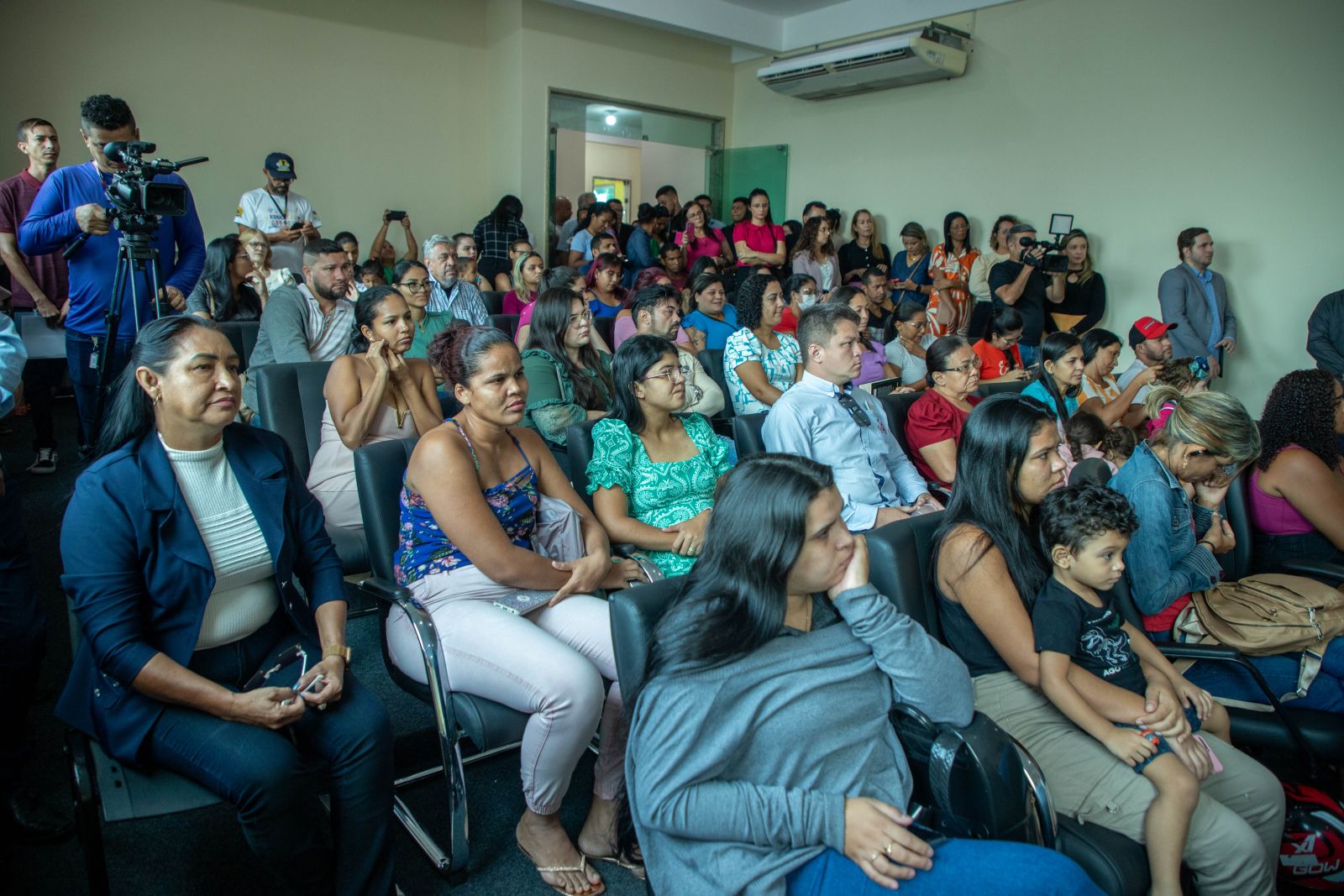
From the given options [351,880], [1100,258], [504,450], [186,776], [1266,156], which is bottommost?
[351,880]

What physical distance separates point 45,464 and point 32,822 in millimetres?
2915

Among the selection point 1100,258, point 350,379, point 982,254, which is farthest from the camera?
point 982,254

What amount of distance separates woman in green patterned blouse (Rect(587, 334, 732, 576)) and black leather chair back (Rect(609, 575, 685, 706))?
31.0 inches

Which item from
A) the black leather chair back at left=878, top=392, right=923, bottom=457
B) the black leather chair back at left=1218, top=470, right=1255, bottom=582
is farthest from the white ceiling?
the black leather chair back at left=1218, top=470, right=1255, bottom=582

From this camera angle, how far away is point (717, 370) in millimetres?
4051

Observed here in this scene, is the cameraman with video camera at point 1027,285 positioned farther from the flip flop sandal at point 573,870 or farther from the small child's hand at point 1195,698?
the flip flop sandal at point 573,870

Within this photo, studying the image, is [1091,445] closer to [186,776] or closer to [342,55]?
[186,776]

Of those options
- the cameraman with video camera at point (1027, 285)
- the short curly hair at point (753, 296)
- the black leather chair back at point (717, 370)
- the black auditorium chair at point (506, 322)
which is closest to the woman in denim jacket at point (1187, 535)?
the black leather chair back at point (717, 370)

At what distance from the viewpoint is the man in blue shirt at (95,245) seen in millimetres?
2926

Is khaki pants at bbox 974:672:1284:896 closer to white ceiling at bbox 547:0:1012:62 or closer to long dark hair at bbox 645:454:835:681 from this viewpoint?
long dark hair at bbox 645:454:835:681

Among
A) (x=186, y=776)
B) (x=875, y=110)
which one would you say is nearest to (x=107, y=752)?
(x=186, y=776)

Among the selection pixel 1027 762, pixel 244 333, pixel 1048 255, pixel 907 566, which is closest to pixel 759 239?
pixel 1048 255

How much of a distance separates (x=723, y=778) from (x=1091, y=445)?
272 cm

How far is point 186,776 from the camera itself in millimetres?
1483
